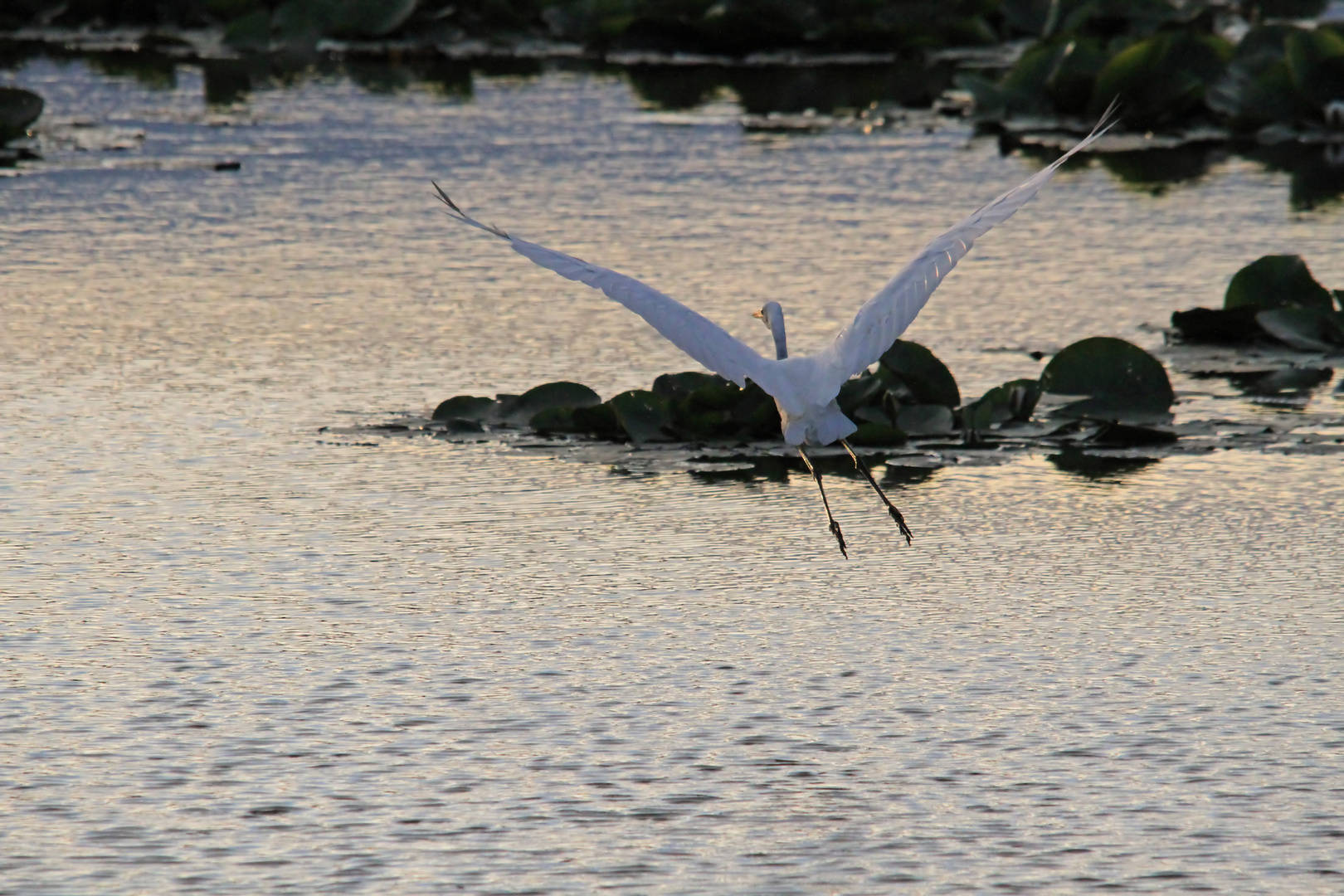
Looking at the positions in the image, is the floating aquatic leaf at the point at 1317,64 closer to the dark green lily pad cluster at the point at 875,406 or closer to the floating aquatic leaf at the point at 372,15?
the dark green lily pad cluster at the point at 875,406

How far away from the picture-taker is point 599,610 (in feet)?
17.5

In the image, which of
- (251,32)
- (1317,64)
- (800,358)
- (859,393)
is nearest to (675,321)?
(800,358)

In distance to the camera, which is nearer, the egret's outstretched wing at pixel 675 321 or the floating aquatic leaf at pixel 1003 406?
the egret's outstretched wing at pixel 675 321

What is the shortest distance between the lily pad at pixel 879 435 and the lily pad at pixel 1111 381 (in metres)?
0.51

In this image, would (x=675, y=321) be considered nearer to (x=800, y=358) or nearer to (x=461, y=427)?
(x=800, y=358)

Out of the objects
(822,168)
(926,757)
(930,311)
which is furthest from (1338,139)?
(926,757)

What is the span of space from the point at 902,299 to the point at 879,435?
1.46 m

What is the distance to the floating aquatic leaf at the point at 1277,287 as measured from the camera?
26.7ft

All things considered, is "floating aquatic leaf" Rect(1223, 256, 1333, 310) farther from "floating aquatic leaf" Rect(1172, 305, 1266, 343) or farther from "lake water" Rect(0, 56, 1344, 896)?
"lake water" Rect(0, 56, 1344, 896)

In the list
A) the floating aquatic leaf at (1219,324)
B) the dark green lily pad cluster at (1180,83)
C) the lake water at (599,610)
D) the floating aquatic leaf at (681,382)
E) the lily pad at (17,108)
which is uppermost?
the dark green lily pad cluster at (1180,83)

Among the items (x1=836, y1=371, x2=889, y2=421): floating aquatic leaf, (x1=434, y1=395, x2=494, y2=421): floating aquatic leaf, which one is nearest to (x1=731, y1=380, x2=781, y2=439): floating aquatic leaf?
(x1=836, y1=371, x2=889, y2=421): floating aquatic leaf

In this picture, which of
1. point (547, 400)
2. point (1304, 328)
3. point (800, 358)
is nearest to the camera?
point (800, 358)

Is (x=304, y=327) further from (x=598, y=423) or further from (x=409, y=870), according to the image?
(x=409, y=870)

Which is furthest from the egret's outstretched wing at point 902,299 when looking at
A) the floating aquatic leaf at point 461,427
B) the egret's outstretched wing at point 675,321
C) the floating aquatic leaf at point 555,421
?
the floating aquatic leaf at point 461,427
